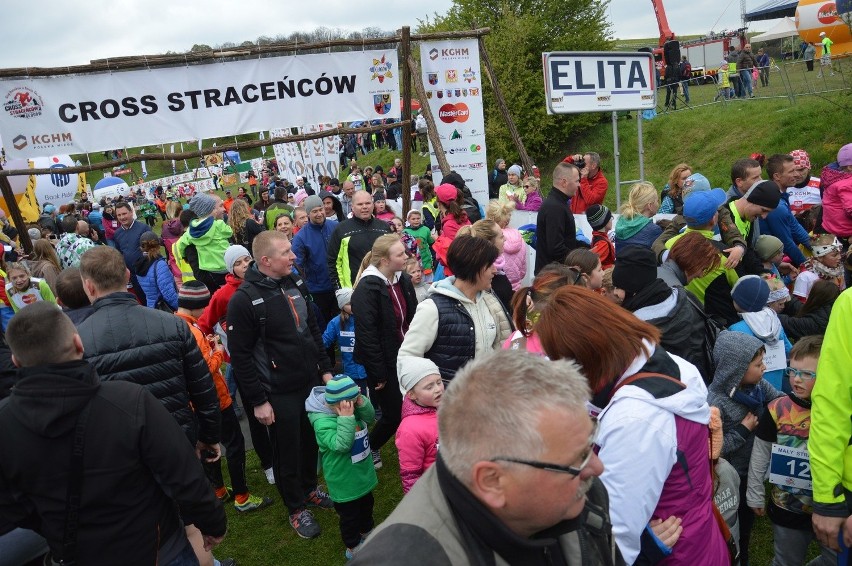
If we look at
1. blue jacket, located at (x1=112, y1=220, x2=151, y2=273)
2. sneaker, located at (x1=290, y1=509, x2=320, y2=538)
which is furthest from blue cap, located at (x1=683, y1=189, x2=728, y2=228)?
blue jacket, located at (x1=112, y1=220, x2=151, y2=273)

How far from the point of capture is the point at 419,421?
→ 3326 mm

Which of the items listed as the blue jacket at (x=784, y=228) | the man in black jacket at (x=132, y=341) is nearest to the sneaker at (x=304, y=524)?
the man in black jacket at (x=132, y=341)

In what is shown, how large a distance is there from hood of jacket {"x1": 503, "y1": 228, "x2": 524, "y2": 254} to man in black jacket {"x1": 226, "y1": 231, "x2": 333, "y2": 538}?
2.23 meters

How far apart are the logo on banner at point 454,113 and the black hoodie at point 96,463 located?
6515 mm

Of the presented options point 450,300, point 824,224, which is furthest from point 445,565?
point 824,224

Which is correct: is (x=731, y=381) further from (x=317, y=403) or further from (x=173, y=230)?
→ (x=173, y=230)

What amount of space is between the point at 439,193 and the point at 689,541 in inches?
212

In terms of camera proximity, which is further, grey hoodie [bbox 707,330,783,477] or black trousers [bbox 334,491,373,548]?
black trousers [bbox 334,491,373,548]

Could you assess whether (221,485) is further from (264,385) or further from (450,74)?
(450,74)

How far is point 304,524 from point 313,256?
3404 millimetres

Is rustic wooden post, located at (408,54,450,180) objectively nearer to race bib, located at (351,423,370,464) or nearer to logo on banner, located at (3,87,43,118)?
logo on banner, located at (3,87,43,118)

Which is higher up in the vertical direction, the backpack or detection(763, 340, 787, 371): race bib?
the backpack

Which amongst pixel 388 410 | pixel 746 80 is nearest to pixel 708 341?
pixel 388 410

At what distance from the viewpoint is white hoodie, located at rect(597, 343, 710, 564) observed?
6.23 ft
